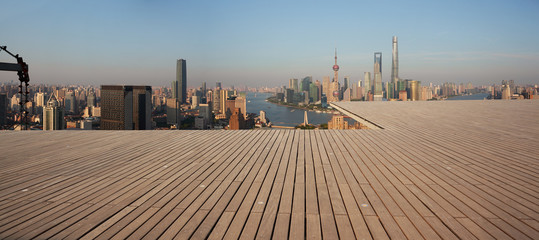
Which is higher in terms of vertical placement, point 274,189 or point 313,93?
point 313,93

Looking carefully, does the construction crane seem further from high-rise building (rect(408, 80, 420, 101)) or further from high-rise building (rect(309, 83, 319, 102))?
high-rise building (rect(309, 83, 319, 102))

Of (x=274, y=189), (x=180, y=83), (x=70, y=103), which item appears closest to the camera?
(x=274, y=189)

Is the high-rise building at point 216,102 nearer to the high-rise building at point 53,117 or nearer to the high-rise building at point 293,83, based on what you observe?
the high-rise building at point 53,117

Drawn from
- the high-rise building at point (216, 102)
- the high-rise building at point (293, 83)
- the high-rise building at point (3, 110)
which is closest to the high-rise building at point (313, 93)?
the high-rise building at point (293, 83)

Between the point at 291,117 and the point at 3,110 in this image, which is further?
the point at 291,117

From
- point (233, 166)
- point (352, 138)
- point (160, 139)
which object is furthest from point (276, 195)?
point (160, 139)

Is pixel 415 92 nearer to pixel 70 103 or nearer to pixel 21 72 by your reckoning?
pixel 70 103

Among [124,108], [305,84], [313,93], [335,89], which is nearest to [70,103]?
[124,108]

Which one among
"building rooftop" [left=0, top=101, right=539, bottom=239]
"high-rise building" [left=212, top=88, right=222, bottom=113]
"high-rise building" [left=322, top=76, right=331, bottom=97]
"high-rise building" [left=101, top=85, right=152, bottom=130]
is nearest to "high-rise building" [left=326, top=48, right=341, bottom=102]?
"high-rise building" [left=322, top=76, right=331, bottom=97]
